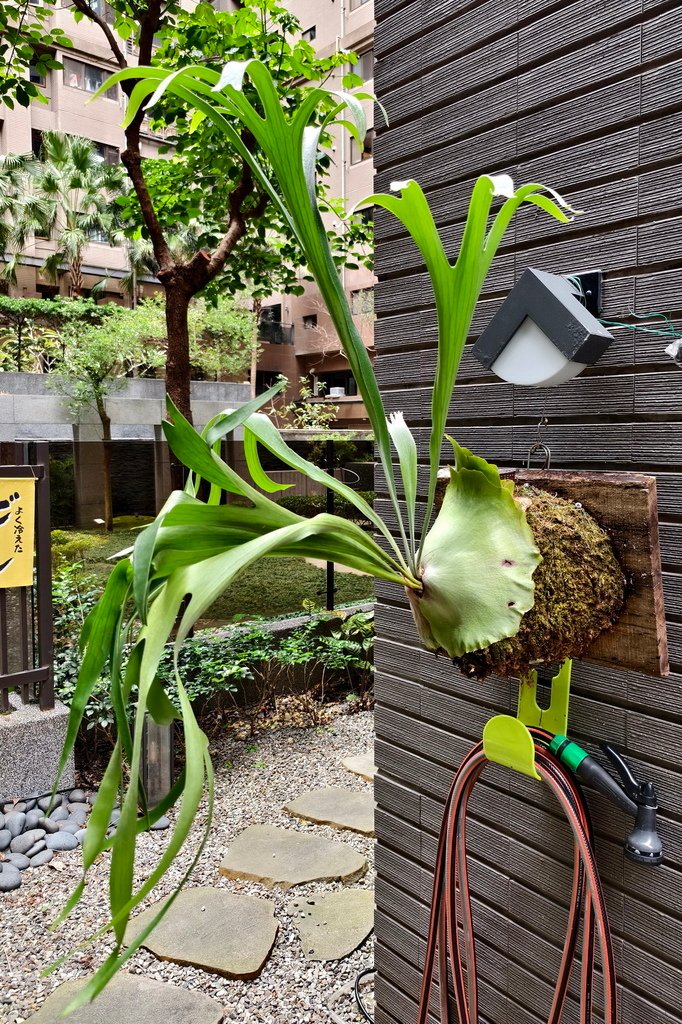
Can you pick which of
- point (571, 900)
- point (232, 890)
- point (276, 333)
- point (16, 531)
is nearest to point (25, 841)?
point (232, 890)

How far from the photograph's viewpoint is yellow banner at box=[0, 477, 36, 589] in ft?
9.54

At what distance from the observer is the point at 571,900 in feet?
→ 3.28

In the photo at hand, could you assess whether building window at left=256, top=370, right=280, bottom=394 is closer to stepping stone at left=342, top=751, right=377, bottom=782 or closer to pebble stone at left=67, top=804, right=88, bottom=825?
stepping stone at left=342, top=751, right=377, bottom=782

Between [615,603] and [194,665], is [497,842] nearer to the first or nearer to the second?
[615,603]

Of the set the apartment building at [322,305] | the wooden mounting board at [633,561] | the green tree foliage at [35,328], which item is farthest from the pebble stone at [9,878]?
the apartment building at [322,305]

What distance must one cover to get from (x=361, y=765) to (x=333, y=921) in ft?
3.68

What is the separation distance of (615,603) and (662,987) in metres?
0.58

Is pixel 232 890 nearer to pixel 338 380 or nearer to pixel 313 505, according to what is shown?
pixel 313 505

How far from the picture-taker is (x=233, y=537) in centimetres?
69

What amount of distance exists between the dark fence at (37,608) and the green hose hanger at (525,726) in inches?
93.8

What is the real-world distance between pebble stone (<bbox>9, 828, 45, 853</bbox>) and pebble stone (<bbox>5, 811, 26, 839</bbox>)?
24 millimetres

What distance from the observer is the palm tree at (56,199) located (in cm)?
1295

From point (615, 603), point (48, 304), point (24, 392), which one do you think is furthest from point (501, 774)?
point (48, 304)

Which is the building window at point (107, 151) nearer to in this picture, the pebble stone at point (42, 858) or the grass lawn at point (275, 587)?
the grass lawn at point (275, 587)
